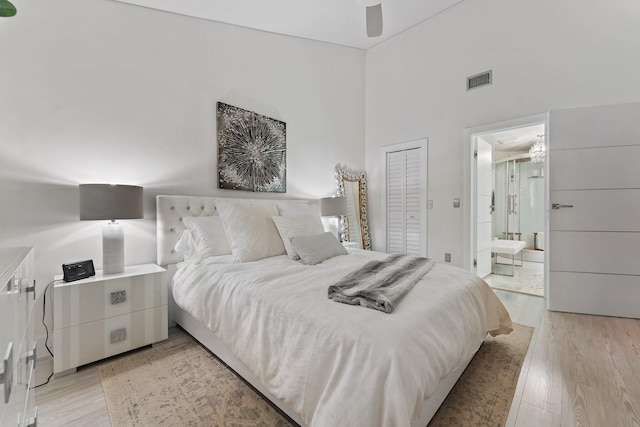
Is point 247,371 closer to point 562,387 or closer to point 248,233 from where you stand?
point 248,233

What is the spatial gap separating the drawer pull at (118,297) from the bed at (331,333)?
1.17 ft

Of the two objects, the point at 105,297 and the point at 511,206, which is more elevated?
the point at 511,206

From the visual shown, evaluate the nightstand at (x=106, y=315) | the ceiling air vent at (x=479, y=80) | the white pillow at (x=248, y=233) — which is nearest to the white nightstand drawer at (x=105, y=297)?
the nightstand at (x=106, y=315)

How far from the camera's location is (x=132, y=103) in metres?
2.44

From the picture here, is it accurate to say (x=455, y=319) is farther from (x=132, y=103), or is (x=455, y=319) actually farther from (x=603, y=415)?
(x=132, y=103)

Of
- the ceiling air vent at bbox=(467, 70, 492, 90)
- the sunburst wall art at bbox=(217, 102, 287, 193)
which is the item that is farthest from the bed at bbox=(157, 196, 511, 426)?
the ceiling air vent at bbox=(467, 70, 492, 90)

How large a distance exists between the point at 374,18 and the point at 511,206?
5472 mm

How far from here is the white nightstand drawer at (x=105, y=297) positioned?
1.82m

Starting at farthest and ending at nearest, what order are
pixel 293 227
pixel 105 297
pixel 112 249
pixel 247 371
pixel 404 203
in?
pixel 404 203 < pixel 293 227 < pixel 112 249 < pixel 105 297 < pixel 247 371

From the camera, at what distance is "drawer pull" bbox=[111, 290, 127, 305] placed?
200cm

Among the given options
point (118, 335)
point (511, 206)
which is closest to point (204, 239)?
point (118, 335)

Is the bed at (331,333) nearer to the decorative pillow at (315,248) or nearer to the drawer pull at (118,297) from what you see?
the decorative pillow at (315,248)

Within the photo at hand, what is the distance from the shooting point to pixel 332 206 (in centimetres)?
378

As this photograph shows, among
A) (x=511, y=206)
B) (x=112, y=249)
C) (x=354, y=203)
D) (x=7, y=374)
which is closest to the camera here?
(x=7, y=374)
